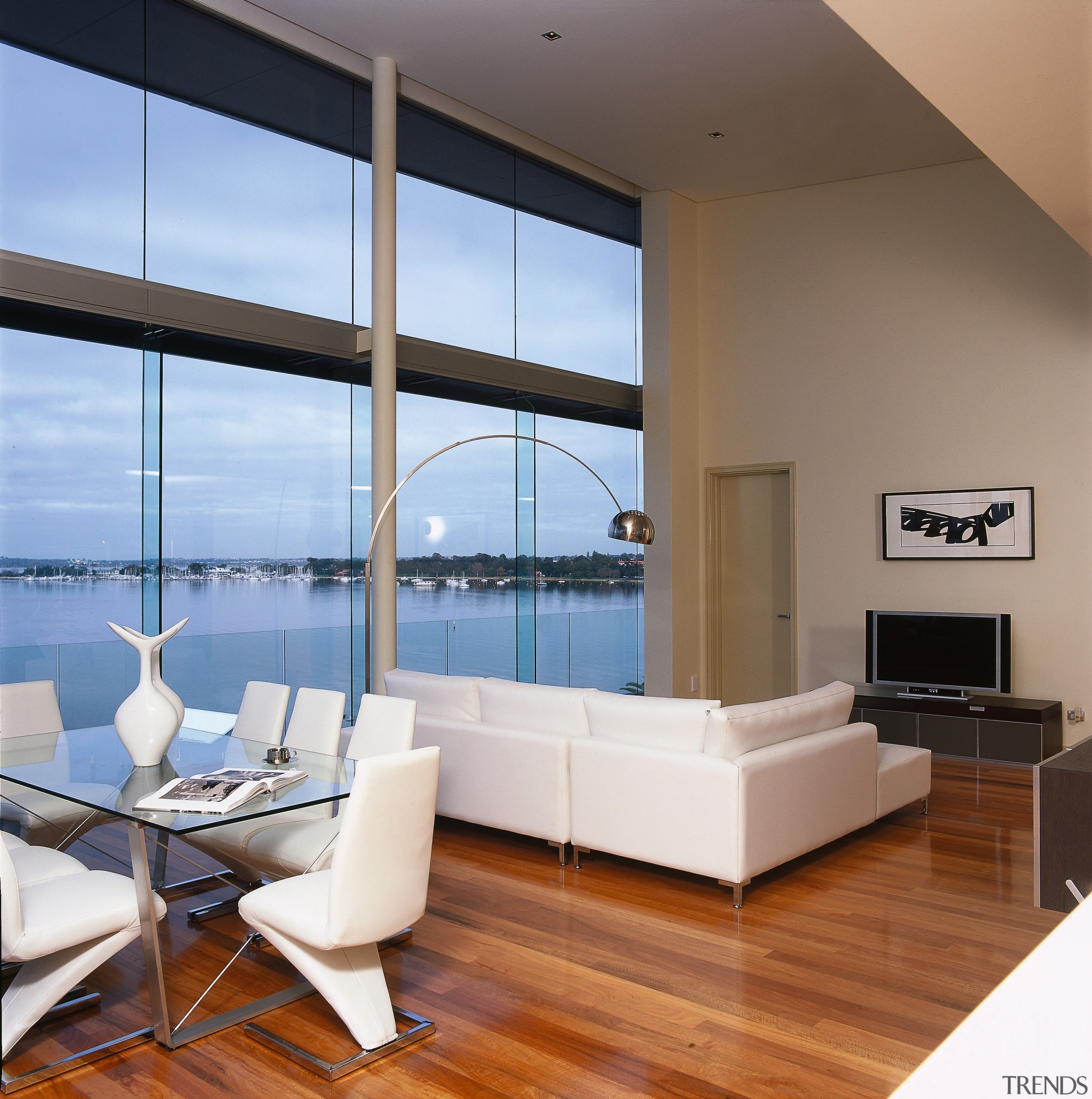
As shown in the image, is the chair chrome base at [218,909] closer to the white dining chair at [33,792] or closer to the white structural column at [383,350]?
the white dining chair at [33,792]

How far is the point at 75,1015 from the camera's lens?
3084 mm

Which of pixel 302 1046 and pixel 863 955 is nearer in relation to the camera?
pixel 302 1046

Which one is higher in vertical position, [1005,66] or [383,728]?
[1005,66]

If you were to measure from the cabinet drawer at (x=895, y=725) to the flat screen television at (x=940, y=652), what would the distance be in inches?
9.6

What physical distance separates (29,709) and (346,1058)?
2.51 m

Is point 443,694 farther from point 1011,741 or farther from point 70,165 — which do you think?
point 1011,741

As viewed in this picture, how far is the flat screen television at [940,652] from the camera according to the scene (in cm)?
718

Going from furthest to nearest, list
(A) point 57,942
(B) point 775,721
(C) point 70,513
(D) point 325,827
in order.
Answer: (C) point 70,513
(B) point 775,721
(D) point 325,827
(A) point 57,942

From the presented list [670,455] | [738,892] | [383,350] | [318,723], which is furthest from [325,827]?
[670,455]

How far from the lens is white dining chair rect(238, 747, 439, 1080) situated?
2744 mm

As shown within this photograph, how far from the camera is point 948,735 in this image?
715 centimetres

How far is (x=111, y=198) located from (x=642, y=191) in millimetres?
4951

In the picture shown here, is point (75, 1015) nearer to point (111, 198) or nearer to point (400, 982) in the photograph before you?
point (400, 982)

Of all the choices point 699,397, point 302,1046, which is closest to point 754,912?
point 302,1046
